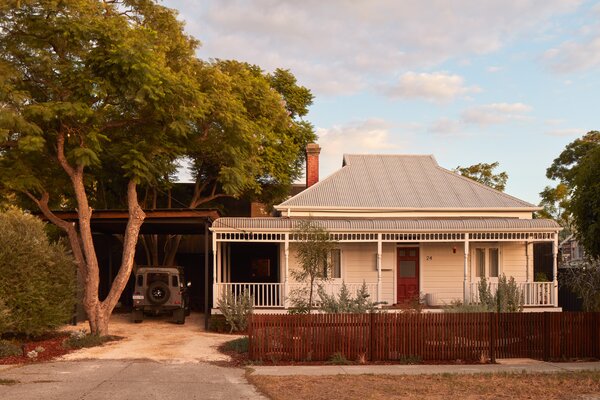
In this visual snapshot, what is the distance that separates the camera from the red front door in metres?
24.6

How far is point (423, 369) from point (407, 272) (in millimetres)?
11473

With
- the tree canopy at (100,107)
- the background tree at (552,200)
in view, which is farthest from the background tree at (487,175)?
the tree canopy at (100,107)

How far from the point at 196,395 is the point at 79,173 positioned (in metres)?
9.30

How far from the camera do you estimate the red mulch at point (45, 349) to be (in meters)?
14.6

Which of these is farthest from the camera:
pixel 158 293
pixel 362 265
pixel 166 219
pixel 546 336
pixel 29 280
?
pixel 362 265

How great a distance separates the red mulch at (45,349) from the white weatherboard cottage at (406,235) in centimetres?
→ 533

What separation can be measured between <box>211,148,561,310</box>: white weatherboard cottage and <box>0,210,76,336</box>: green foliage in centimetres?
518

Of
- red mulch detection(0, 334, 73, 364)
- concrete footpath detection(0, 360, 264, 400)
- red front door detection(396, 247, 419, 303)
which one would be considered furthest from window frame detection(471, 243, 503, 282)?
red mulch detection(0, 334, 73, 364)

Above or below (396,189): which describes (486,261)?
below

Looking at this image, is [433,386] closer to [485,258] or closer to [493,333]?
[493,333]

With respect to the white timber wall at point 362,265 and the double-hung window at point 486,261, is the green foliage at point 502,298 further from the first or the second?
the white timber wall at point 362,265

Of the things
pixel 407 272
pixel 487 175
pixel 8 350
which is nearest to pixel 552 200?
pixel 487 175

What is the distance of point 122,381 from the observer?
39.1 ft

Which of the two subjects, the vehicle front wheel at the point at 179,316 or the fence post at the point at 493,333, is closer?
the fence post at the point at 493,333
